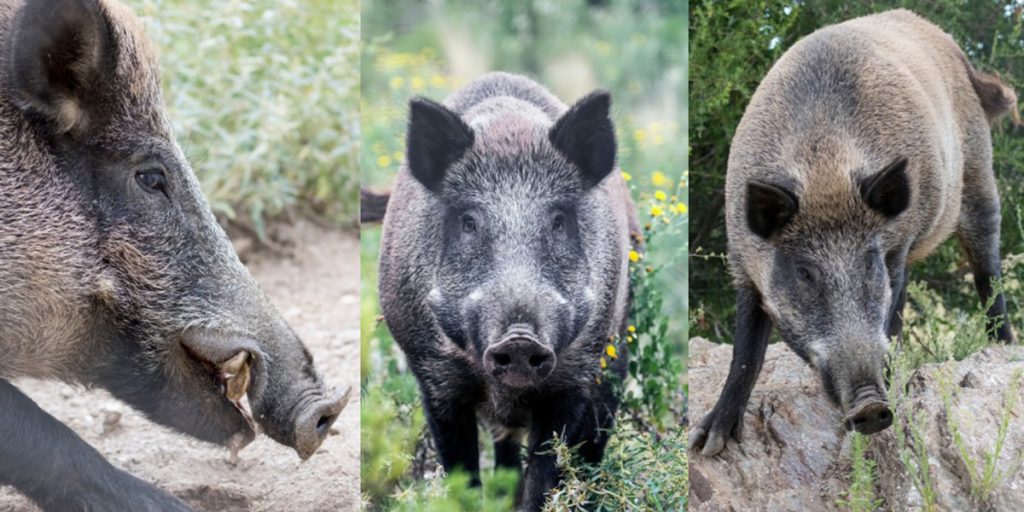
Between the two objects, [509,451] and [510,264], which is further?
[509,451]

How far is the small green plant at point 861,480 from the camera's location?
3.21 m

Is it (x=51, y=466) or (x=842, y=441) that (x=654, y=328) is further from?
(x=51, y=466)

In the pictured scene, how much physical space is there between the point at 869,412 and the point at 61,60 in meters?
2.25

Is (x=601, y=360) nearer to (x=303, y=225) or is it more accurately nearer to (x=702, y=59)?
(x=702, y=59)

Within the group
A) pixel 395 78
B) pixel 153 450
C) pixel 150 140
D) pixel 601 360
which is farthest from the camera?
pixel 153 450

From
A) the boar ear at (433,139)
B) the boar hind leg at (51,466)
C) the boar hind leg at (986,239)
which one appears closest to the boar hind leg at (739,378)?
the boar hind leg at (986,239)

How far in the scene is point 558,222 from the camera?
339 centimetres

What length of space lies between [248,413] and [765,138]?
1.66 metres

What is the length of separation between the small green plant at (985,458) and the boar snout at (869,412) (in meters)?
0.19

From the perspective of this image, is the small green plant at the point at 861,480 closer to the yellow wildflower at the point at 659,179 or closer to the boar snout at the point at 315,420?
the yellow wildflower at the point at 659,179

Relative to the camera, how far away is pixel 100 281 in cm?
316

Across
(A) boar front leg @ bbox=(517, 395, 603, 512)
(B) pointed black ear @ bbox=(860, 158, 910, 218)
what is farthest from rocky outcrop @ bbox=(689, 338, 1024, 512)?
(B) pointed black ear @ bbox=(860, 158, 910, 218)

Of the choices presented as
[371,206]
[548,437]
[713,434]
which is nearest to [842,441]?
[713,434]

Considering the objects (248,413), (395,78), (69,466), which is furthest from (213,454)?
(395,78)
